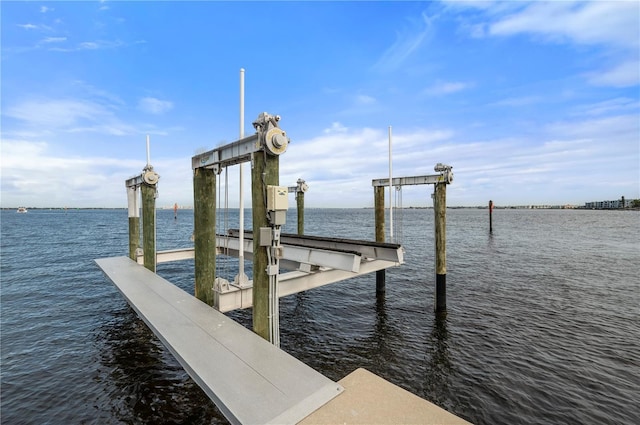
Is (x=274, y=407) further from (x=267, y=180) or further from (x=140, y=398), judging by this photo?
(x=140, y=398)

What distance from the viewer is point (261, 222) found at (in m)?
6.21

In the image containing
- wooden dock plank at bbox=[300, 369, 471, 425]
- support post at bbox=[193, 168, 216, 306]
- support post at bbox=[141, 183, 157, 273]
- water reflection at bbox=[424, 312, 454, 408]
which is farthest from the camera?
support post at bbox=[141, 183, 157, 273]

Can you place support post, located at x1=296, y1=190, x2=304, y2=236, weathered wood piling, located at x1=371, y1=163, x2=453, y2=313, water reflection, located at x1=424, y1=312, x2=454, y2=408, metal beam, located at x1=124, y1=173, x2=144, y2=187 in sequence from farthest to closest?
support post, located at x1=296, y1=190, x2=304, y2=236 → metal beam, located at x1=124, y1=173, x2=144, y2=187 → weathered wood piling, located at x1=371, y1=163, x2=453, y2=313 → water reflection, located at x1=424, y1=312, x2=454, y2=408

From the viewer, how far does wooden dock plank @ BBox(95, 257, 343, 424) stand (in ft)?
13.2

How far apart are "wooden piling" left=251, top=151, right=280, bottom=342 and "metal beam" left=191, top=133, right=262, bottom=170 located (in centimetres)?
38

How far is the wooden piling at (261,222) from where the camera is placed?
6.17 meters

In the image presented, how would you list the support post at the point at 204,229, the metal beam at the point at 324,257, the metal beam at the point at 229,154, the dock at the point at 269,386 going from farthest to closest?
the support post at the point at 204,229 → the metal beam at the point at 324,257 → the metal beam at the point at 229,154 → the dock at the point at 269,386

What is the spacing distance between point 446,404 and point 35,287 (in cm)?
2137

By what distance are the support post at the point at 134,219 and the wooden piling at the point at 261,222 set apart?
11.7m

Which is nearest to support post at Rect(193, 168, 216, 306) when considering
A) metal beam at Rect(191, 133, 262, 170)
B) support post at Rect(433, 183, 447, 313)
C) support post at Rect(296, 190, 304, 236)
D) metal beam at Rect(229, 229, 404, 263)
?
metal beam at Rect(191, 133, 262, 170)

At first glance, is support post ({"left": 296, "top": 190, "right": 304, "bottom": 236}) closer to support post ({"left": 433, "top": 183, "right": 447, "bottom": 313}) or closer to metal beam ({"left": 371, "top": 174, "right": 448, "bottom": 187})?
metal beam ({"left": 371, "top": 174, "right": 448, "bottom": 187})

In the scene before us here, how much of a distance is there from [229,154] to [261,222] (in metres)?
2.29

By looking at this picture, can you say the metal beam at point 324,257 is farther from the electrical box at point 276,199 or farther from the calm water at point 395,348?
the calm water at point 395,348

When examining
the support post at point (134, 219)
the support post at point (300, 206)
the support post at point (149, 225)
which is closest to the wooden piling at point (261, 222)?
the support post at point (149, 225)
